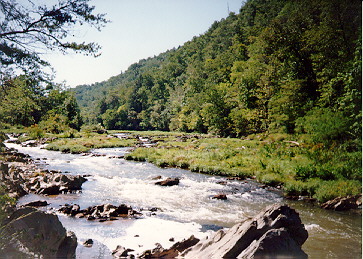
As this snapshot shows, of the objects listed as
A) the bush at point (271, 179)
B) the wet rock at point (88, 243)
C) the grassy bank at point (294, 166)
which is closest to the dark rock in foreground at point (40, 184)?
the wet rock at point (88, 243)

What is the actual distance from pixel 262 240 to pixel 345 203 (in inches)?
345

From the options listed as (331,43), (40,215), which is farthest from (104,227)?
(331,43)

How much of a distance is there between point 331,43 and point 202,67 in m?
68.3

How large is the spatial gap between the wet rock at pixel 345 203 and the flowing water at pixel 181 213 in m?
0.50

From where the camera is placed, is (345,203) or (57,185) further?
(57,185)

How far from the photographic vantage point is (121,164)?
81.5ft

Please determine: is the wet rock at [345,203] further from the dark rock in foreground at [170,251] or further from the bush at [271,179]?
the dark rock in foreground at [170,251]

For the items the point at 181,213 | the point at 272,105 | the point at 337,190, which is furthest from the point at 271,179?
the point at 272,105

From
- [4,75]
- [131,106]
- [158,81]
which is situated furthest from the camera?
[158,81]

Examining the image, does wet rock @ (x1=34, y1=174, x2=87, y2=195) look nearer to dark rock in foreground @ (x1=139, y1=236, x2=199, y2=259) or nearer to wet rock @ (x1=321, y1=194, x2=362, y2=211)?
dark rock in foreground @ (x1=139, y1=236, x2=199, y2=259)

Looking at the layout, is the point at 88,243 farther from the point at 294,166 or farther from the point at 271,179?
the point at 294,166

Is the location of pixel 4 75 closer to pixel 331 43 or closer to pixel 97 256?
pixel 97 256

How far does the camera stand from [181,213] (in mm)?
11734

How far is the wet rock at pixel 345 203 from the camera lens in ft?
38.9
